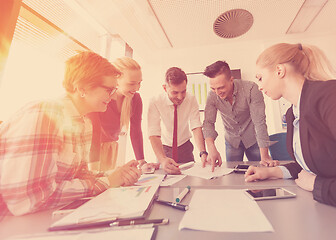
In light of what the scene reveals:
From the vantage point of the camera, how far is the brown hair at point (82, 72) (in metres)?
0.90

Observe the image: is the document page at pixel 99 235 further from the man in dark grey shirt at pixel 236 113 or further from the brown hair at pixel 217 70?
the brown hair at pixel 217 70

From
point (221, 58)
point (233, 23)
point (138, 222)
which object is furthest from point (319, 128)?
point (221, 58)

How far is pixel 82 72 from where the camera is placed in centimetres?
90

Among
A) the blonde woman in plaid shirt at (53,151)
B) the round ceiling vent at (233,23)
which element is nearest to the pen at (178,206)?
the blonde woman in plaid shirt at (53,151)

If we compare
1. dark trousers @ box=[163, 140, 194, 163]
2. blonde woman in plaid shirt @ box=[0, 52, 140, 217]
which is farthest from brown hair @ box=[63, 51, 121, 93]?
dark trousers @ box=[163, 140, 194, 163]

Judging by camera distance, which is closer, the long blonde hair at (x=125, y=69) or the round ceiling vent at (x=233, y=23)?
the long blonde hair at (x=125, y=69)

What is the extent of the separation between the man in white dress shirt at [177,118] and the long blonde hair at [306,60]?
806mm

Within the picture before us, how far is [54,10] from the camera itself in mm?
1812

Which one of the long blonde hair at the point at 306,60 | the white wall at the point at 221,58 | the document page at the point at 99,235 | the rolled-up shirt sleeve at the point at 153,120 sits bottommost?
the document page at the point at 99,235

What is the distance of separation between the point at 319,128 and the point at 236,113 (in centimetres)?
109

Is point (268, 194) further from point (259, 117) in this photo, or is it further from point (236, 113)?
point (236, 113)

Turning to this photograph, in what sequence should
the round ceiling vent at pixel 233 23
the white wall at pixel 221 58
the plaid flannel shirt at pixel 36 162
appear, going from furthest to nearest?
1. the white wall at pixel 221 58
2. the round ceiling vent at pixel 233 23
3. the plaid flannel shirt at pixel 36 162

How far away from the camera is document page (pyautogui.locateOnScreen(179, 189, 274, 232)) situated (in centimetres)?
45

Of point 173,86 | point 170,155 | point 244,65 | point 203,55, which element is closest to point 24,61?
point 173,86
